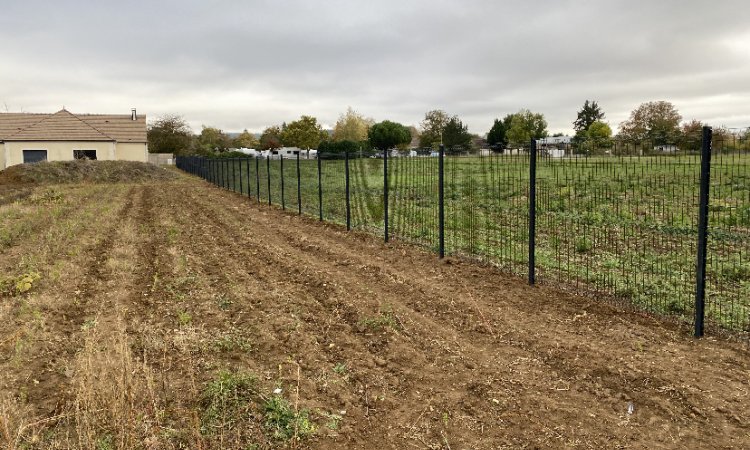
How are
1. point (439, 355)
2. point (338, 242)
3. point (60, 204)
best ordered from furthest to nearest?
1. point (60, 204)
2. point (338, 242)
3. point (439, 355)

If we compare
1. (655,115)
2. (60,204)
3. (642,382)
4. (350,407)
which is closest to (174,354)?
(350,407)

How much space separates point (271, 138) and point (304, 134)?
14.6 m

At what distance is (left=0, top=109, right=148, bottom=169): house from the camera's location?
38.4 meters

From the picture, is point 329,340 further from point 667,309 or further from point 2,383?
point 667,309

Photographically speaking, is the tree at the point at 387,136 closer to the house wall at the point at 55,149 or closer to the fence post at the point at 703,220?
the house wall at the point at 55,149

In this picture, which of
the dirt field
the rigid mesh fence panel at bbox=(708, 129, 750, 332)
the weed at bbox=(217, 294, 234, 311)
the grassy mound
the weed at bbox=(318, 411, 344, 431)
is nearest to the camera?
the dirt field

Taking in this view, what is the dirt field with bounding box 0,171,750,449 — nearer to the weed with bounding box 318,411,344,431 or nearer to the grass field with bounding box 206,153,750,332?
the weed with bounding box 318,411,344,431

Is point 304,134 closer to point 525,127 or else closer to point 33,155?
point 525,127

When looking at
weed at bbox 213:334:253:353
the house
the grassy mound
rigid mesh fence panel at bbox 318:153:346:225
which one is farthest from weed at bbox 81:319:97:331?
the house

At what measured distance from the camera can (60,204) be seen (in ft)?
54.0

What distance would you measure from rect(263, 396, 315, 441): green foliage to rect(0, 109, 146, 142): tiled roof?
43.1m

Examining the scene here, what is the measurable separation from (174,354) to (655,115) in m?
70.2

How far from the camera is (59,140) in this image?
39062 millimetres

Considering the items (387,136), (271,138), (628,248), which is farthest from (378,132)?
(628,248)
